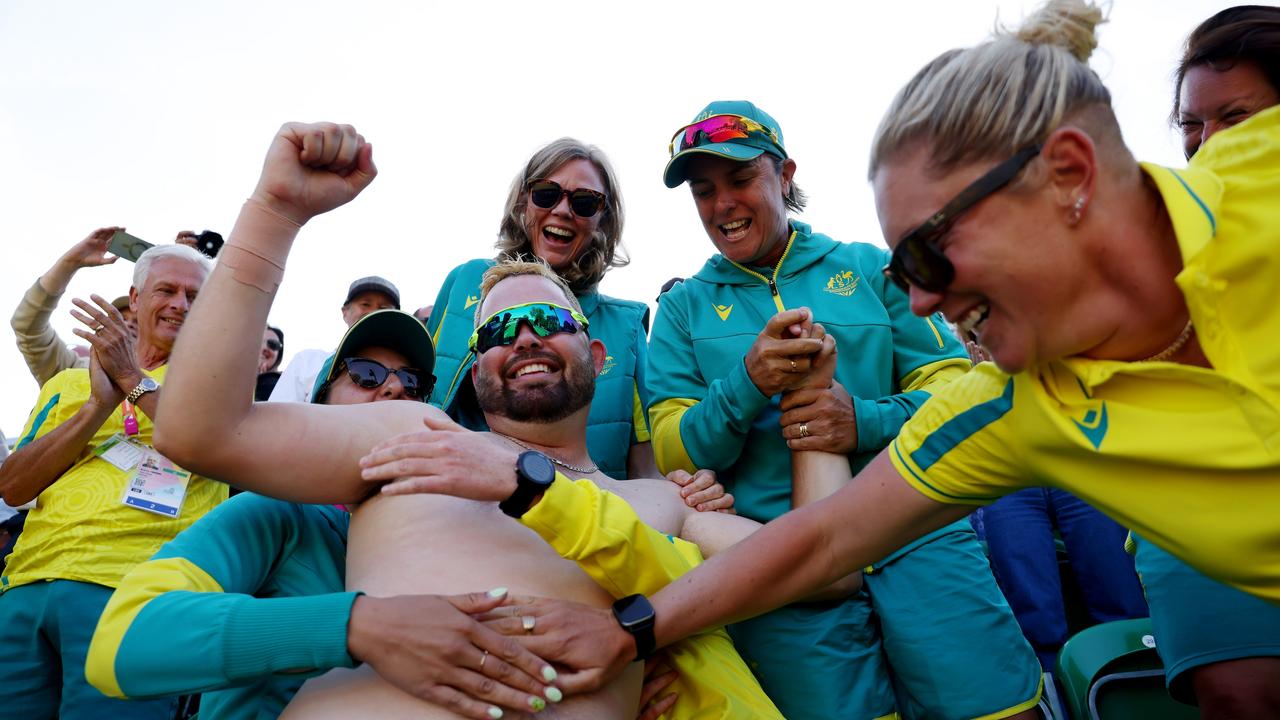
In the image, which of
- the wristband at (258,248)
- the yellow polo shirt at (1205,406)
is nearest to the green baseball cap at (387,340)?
the wristband at (258,248)

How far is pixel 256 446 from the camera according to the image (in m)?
2.32

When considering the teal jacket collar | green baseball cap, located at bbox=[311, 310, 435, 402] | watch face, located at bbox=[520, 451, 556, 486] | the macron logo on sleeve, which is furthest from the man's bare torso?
the teal jacket collar

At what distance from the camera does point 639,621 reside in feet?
7.64

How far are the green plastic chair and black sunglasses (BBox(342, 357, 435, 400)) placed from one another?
2687 millimetres

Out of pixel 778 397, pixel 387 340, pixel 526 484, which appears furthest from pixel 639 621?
pixel 387 340

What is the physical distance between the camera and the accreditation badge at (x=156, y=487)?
386cm

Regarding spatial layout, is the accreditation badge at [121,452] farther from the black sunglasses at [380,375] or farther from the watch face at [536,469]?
the watch face at [536,469]

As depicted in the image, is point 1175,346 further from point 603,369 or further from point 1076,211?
point 603,369

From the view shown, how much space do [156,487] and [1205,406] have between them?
4.02 metres

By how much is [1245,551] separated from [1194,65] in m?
2.03

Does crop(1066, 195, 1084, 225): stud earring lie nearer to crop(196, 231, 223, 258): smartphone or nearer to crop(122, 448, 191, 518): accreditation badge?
crop(122, 448, 191, 518): accreditation badge

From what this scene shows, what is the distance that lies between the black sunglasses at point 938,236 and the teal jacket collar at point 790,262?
5.49 feet

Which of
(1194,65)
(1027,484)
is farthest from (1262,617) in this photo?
(1194,65)

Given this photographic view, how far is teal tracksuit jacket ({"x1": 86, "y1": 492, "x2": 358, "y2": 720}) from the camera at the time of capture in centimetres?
203
